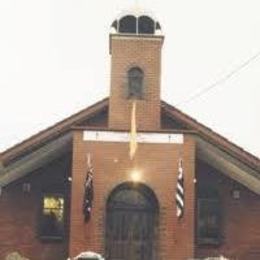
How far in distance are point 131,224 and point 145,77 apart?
14.0 feet

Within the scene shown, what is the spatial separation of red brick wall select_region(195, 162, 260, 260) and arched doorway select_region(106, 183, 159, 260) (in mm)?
2937

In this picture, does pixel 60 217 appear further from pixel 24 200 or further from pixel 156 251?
pixel 156 251

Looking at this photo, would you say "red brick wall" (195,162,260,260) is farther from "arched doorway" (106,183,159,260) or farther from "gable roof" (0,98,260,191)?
"arched doorway" (106,183,159,260)

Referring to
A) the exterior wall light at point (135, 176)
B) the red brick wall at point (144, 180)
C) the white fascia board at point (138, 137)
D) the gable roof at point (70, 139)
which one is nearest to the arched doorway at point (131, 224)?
the exterior wall light at point (135, 176)

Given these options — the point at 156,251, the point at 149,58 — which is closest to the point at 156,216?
the point at 156,251

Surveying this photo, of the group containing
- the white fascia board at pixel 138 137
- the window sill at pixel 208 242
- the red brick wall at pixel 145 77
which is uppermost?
the red brick wall at pixel 145 77

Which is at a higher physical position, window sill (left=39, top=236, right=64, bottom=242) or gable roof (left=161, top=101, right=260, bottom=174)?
gable roof (left=161, top=101, right=260, bottom=174)

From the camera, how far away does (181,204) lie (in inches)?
932

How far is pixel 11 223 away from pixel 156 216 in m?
4.95

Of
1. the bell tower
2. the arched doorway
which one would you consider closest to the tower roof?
the bell tower

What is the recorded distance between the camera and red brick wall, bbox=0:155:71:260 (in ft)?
86.6

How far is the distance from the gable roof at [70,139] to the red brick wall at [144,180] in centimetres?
105

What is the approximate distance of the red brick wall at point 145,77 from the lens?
987 inches

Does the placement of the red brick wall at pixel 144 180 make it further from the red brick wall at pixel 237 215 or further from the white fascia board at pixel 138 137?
the red brick wall at pixel 237 215
